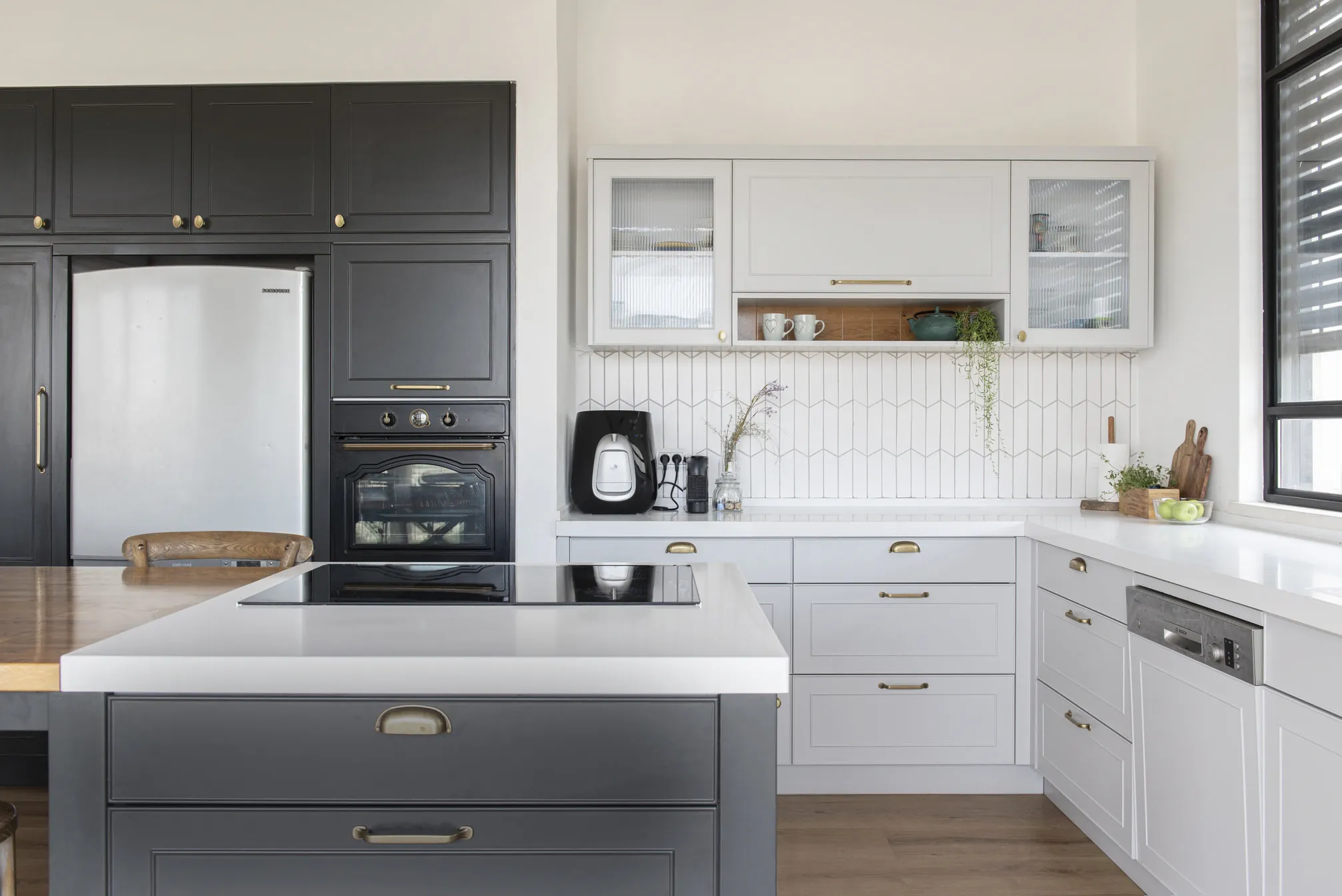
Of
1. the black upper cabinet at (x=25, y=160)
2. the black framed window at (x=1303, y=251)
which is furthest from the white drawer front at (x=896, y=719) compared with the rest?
the black upper cabinet at (x=25, y=160)

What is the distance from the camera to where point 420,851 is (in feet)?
3.61

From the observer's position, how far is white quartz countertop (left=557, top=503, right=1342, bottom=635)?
5.45ft

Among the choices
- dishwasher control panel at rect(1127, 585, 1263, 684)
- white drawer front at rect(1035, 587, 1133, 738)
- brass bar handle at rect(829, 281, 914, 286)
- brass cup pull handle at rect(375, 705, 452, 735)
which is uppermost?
brass bar handle at rect(829, 281, 914, 286)

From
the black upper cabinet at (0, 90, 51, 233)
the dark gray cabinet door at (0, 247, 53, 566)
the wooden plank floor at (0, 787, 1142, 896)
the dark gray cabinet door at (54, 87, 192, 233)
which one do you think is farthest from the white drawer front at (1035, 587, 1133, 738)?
the black upper cabinet at (0, 90, 51, 233)

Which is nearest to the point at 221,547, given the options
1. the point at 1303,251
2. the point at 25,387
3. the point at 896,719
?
the point at 25,387

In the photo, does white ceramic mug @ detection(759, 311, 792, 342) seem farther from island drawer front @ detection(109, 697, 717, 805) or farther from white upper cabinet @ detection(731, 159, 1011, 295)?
island drawer front @ detection(109, 697, 717, 805)

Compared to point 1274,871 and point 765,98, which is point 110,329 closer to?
point 765,98

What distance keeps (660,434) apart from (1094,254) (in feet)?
5.58

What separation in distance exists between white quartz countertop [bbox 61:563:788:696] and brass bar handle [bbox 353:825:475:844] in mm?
173

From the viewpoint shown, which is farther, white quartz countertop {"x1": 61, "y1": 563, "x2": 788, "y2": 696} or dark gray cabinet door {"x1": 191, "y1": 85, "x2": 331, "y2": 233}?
dark gray cabinet door {"x1": 191, "y1": 85, "x2": 331, "y2": 233}

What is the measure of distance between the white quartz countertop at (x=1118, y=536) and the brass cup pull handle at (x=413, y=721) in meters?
1.42

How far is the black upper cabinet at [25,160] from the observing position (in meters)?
2.91

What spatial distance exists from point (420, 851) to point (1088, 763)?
2.03 metres

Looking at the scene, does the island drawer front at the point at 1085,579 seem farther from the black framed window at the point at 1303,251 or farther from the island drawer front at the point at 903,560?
the black framed window at the point at 1303,251
